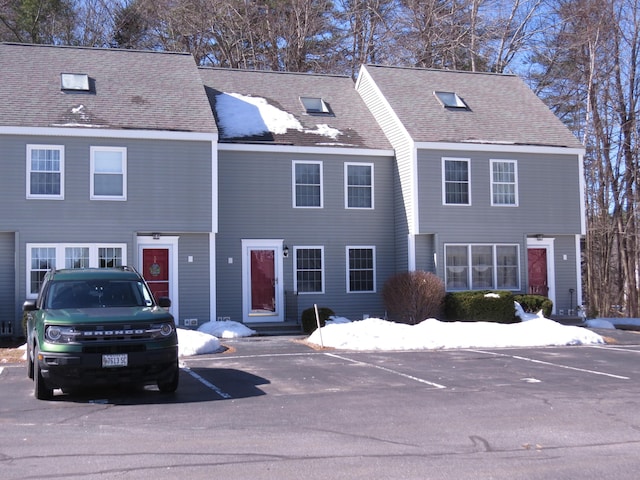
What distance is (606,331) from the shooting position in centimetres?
2214

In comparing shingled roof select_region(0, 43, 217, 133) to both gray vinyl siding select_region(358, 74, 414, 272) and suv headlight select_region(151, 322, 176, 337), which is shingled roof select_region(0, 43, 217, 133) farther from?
suv headlight select_region(151, 322, 176, 337)

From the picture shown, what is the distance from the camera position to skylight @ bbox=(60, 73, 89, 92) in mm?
21875

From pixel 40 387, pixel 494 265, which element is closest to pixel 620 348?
pixel 494 265

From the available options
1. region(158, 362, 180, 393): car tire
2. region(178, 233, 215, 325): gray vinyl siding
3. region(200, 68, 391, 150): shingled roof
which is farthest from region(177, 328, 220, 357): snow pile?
region(200, 68, 391, 150): shingled roof

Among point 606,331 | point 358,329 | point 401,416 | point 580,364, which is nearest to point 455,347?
point 358,329

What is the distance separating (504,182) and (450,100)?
3.66 meters

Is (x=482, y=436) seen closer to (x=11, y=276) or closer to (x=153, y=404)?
(x=153, y=404)

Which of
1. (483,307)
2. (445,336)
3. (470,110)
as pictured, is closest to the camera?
(445,336)

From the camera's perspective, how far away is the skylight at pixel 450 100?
25328mm

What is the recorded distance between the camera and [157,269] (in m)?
21.2

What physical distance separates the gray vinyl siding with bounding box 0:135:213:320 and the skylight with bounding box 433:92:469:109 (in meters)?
8.61

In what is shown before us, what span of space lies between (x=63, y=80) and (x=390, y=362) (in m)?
13.6

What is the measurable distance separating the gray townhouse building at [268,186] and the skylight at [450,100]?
0.39 ft

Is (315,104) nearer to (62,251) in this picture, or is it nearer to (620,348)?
(62,251)
